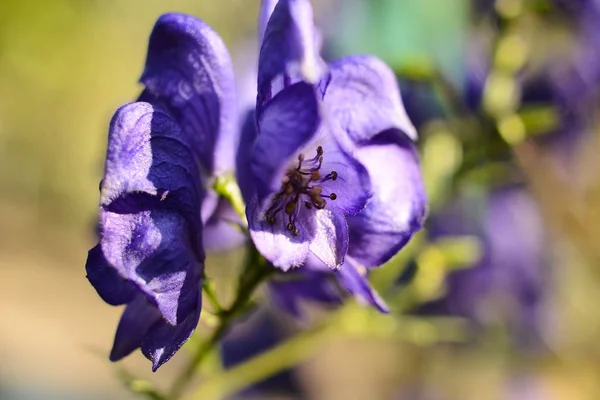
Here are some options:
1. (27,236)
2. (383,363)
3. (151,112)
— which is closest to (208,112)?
(151,112)

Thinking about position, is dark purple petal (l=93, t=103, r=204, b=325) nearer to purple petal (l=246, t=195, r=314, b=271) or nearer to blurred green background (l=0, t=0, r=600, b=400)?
purple petal (l=246, t=195, r=314, b=271)

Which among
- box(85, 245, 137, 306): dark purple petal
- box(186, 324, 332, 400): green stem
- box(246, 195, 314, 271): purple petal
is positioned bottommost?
box(186, 324, 332, 400): green stem

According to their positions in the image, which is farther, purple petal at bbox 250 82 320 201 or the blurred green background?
the blurred green background

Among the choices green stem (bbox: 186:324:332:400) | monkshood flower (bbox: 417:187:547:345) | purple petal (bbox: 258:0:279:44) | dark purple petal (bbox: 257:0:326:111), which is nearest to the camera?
dark purple petal (bbox: 257:0:326:111)

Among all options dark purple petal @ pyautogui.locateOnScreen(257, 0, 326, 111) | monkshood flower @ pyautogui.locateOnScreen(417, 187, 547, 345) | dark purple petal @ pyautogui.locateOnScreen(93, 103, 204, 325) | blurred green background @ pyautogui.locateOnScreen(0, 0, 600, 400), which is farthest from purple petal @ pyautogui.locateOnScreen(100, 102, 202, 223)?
monkshood flower @ pyautogui.locateOnScreen(417, 187, 547, 345)

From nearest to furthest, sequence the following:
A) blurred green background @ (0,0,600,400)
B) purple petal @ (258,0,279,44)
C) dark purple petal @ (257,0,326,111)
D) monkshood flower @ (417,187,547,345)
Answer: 1. dark purple petal @ (257,0,326,111)
2. purple petal @ (258,0,279,44)
3. blurred green background @ (0,0,600,400)
4. monkshood flower @ (417,187,547,345)

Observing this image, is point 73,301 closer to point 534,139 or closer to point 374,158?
point 534,139

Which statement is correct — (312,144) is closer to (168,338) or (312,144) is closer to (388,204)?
(388,204)

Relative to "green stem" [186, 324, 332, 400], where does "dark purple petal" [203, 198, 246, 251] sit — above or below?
above
